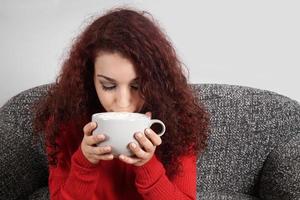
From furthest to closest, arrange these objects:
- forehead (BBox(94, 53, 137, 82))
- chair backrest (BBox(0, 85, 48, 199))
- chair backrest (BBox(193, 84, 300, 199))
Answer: chair backrest (BBox(193, 84, 300, 199))
chair backrest (BBox(0, 85, 48, 199))
forehead (BBox(94, 53, 137, 82))

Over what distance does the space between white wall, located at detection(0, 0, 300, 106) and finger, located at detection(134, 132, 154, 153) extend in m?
0.83

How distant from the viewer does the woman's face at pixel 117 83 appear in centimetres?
93

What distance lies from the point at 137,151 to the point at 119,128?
0.06 meters

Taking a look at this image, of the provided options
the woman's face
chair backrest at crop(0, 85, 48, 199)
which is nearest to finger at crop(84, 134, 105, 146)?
the woman's face

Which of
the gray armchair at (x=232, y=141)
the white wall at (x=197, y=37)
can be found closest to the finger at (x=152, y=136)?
the gray armchair at (x=232, y=141)

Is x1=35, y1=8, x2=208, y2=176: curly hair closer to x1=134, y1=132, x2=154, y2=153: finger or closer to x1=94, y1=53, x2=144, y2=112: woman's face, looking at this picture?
x1=94, y1=53, x2=144, y2=112: woman's face

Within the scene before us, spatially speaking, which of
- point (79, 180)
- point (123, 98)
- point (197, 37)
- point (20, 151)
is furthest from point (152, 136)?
point (197, 37)

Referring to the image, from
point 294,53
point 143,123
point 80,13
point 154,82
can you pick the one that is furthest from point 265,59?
point 143,123

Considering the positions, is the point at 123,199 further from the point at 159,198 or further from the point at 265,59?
the point at 265,59

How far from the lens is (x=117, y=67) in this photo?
925 mm

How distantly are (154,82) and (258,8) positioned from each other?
82cm

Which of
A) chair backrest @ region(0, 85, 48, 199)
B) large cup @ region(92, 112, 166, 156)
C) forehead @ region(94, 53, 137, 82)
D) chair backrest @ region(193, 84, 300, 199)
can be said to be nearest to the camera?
large cup @ region(92, 112, 166, 156)

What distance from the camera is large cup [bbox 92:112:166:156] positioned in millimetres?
822

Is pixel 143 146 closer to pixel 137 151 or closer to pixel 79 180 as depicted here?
pixel 137 151
